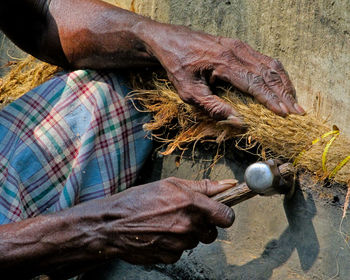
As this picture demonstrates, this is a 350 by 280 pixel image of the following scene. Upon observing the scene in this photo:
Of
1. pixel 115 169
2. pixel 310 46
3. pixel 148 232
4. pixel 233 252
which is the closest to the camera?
pixel 148 232

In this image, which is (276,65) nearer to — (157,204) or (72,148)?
(157,204)

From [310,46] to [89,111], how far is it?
73 cm

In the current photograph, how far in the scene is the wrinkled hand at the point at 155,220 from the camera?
149cm

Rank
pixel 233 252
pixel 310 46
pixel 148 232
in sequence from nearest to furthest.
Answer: pixel 148 232 → pixel 310 46 → pixel 233 252

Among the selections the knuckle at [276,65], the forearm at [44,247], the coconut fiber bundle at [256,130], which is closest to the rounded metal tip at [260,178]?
the coconut fiber bundle at [256,130]

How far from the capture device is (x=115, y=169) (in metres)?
1.88

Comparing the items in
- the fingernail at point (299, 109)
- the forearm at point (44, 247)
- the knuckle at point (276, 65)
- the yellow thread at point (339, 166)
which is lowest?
the forearm at point (44, 247)

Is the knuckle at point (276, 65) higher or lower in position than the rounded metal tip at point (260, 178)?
higher

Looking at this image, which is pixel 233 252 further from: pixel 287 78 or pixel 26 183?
pixel 26 183

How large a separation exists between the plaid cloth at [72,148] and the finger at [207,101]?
0.30 metres

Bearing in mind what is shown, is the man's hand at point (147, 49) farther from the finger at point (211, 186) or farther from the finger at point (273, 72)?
the finger at point (211, 186)

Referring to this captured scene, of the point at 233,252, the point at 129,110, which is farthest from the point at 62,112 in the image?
the point at 233,252

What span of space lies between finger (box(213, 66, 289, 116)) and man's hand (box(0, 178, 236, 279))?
0.24 metres

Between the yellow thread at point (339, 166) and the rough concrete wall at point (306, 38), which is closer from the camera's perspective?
the yellow thread at point (339, 166)
